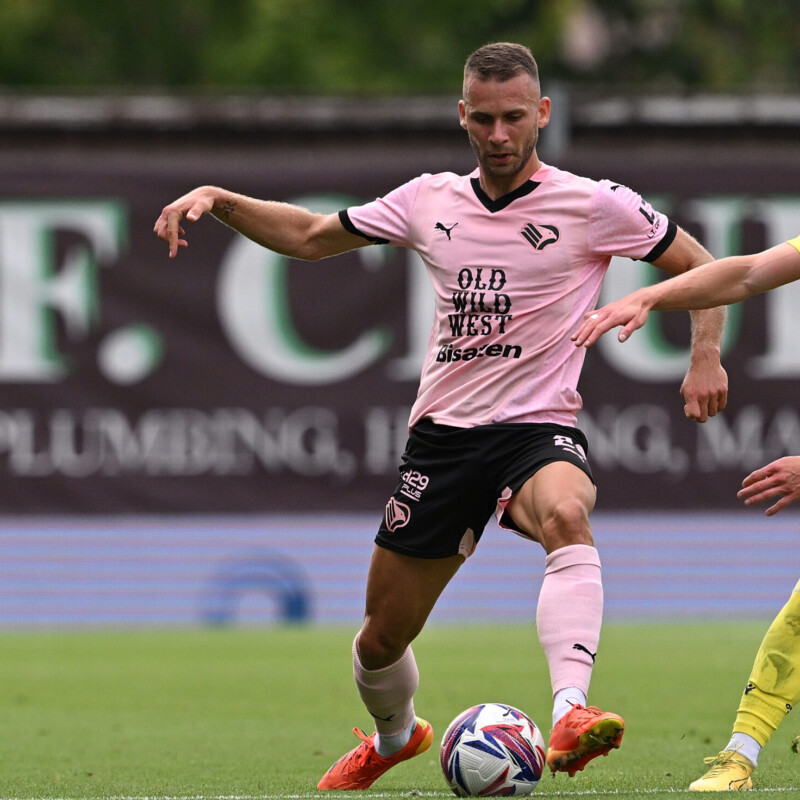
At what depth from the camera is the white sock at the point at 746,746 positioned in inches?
238

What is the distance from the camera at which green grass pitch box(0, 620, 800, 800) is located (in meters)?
6.52

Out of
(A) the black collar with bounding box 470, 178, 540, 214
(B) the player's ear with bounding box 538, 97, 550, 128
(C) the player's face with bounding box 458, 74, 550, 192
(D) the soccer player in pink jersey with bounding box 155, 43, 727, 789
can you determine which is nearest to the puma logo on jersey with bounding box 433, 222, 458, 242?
(D) the soccer player in pink jersey with bounding box 155, 43, 727, 789

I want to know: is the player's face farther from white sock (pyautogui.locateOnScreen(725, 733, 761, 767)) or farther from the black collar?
white sock (pyautogui.locateOnScreen(725, 733, 761, 767))

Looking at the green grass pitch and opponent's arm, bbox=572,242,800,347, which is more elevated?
opponent's arm, bbox=572,242,800,347

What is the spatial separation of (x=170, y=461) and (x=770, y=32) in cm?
1437

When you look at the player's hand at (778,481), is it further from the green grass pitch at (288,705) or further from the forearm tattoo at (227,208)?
the forearm tattoo at (227,208)

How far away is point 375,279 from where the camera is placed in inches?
570

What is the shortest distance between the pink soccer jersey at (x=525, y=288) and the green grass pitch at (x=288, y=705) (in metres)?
1.35

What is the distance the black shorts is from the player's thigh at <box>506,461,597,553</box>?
105 millimetres

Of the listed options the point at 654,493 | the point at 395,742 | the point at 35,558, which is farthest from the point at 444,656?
the point at 395,742

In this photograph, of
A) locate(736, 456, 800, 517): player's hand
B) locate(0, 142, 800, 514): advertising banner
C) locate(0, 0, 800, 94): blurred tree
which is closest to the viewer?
locate(736, 456, 800, 517): player's hand

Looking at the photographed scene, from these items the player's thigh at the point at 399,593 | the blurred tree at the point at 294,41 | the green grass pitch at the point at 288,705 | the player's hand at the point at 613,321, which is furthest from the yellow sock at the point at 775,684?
the blurred tree at the point at 294,41

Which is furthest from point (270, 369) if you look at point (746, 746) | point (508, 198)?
Result: point (746, 746)

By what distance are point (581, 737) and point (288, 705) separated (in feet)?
15.4
